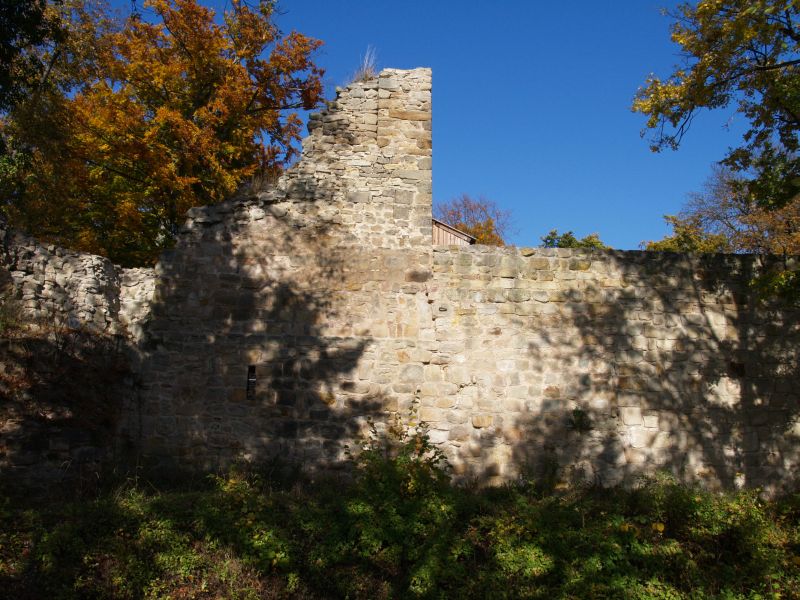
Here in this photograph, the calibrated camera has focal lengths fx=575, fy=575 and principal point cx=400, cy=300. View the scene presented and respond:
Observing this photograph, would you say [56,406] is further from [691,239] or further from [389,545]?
[691,239]

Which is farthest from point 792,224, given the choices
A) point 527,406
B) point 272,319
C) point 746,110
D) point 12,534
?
point 12,534

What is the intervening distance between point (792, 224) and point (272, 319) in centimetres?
1845

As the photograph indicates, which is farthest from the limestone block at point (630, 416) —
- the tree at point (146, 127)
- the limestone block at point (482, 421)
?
the tree at point (146, 127)

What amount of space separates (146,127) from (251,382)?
11.4 meters

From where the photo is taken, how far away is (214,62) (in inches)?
704

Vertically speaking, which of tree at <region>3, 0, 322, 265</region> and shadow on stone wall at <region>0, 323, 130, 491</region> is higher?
tree at <region>3, 0, 322, 265</region>

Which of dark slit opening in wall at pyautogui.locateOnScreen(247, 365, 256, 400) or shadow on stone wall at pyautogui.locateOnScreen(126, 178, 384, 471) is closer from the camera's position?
shadow on stone wall at pyautogui.locateOnScreen(126, 178, 384, 471)

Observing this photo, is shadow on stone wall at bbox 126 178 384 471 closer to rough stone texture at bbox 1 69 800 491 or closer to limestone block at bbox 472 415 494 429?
rough stone texture at bbox 1 69 800 491

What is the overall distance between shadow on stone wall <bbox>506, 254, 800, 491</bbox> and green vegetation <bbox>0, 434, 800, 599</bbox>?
1623mm

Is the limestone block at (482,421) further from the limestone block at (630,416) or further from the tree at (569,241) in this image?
the tree at (569,241)

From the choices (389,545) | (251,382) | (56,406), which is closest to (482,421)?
(389,545)

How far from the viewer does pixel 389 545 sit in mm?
6531

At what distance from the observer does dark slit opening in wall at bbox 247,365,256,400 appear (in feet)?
28.9

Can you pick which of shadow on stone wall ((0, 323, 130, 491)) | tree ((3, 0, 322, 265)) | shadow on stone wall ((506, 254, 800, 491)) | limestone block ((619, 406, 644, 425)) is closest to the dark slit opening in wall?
shadow on stone wall ((0, 323, 130, 491))
